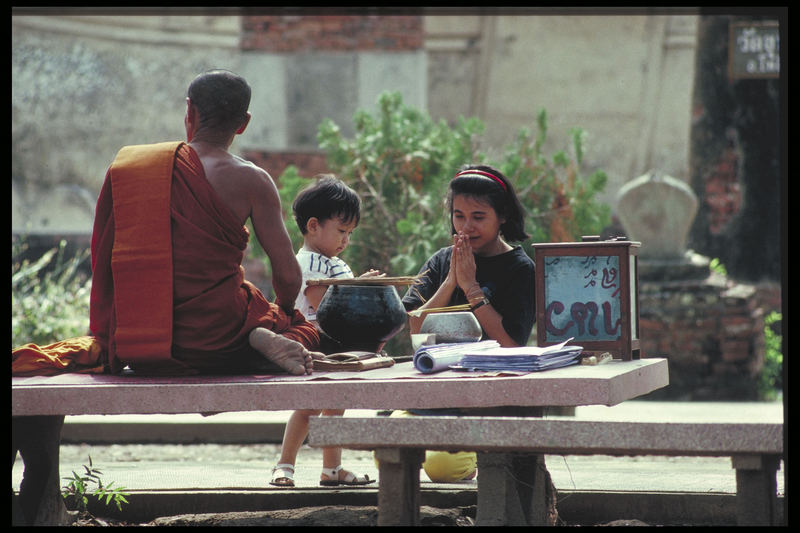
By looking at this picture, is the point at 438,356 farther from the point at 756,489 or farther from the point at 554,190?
the point at 554,190

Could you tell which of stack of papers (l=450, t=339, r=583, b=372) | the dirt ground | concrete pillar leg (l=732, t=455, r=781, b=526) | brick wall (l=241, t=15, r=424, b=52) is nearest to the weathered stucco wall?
brick wall (l=241, t=15, r=424, b=52)

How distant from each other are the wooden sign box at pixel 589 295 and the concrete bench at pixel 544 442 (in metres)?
0.57

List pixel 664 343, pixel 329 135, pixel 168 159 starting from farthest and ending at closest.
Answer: pixel 664 343
pixel 329 135
pixel 168 159

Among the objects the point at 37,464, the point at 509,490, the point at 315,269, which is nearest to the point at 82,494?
the point at 37,464

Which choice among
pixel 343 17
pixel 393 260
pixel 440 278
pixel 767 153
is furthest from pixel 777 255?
pixel 440 278

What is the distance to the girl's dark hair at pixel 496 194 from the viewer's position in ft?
13.5

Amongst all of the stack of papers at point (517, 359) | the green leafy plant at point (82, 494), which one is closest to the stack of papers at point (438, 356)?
the stack of papers at point (517, 359)

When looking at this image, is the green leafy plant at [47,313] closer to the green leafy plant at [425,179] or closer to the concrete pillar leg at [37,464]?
the green leafy plant at [425,179]

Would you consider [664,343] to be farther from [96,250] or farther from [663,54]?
[663,54]

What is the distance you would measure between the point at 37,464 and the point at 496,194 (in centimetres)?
177

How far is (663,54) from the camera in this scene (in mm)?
15383

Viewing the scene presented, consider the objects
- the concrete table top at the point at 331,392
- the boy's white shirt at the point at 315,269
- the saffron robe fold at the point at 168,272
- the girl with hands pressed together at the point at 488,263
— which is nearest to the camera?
the concrete table top at the point at 331,392

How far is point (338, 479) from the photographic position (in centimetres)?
429
